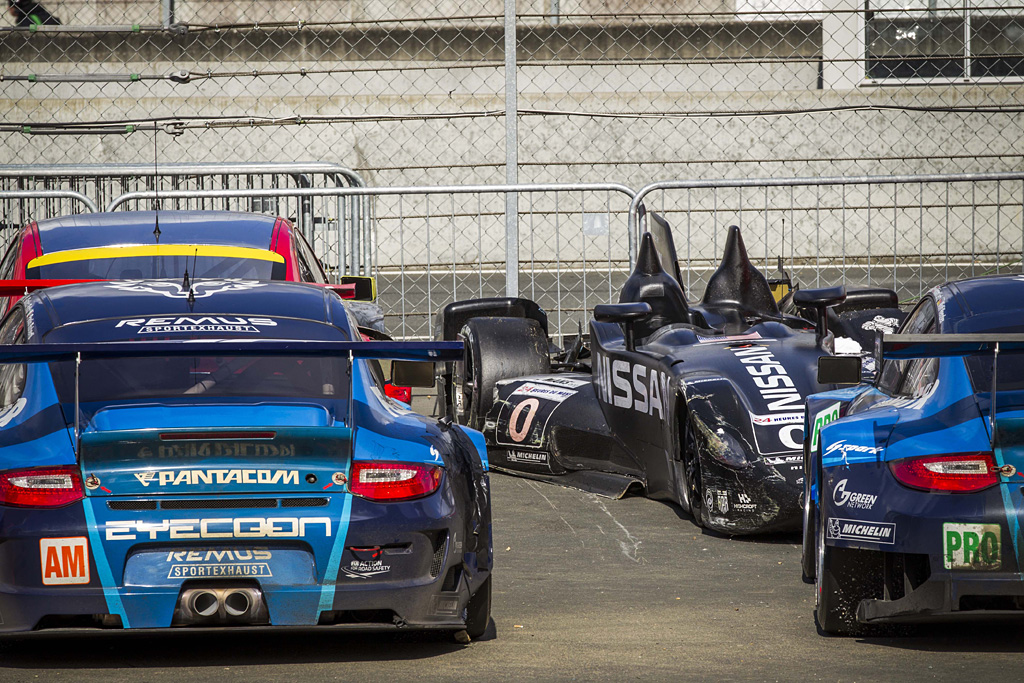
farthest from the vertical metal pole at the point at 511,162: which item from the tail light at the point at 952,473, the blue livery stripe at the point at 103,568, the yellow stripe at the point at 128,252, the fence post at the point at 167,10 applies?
the fence post at the point at 167,10

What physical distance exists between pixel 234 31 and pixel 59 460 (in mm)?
16762

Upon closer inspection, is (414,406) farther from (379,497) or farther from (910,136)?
(910,136)

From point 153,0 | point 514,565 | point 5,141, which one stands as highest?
point 153,0

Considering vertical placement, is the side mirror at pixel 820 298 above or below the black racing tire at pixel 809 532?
above

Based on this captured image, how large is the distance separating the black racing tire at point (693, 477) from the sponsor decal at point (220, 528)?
113 inches

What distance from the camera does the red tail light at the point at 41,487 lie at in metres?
4.07

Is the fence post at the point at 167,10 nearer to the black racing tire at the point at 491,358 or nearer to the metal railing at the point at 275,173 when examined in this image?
the metal railing at the point at 275,173

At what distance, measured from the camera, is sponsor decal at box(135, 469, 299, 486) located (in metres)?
4.11

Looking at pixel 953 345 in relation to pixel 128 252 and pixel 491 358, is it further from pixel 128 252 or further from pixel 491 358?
pixel 491 358

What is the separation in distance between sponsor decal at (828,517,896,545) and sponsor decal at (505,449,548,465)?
380 cm

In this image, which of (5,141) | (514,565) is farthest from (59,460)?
(5,141)

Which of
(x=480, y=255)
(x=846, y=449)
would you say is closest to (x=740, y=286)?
(x=480, y=255)

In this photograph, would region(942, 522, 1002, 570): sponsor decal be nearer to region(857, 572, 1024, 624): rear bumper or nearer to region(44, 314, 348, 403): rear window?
region(857, 572, 1024, 624): rear bumper

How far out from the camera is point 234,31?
2000cm
